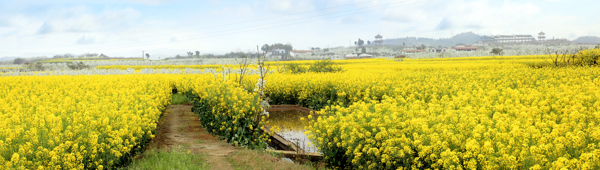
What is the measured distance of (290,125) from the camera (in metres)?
11.2

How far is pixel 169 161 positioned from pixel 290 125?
16.3ft

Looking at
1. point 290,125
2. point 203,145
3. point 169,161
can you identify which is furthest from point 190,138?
point 290,125

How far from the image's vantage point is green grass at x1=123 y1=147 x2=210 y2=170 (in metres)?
6.38

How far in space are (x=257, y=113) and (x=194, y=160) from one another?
2.20 meters

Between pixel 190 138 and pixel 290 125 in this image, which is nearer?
pixel 190 138

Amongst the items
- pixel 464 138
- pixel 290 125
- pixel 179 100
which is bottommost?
pixel 290 125

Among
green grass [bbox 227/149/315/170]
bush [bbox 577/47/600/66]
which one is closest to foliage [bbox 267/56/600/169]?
green grass [bbox 227/149/315/170]

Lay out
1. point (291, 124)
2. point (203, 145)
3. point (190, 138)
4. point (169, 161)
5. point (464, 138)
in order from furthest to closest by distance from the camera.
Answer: point (291, 124) < point (190, 138) < point (203, 145) < point (169, 161) < point (464, 138)

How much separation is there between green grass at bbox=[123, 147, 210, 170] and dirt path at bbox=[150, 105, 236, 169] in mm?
245

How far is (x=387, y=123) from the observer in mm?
5695

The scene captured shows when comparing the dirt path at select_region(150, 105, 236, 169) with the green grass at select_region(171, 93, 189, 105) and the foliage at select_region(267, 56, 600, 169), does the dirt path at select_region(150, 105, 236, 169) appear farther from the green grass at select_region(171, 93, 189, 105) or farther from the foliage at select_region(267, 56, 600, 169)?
the green grass at select_region(171, 93, 189, 105)

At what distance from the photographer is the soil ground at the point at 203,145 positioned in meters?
6.89

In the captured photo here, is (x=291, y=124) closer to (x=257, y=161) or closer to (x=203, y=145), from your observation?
(x=203, y=145)

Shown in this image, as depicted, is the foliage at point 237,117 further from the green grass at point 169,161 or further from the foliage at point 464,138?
the foliage at point 464,138
